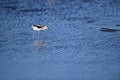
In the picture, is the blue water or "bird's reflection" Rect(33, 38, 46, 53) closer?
the blue water

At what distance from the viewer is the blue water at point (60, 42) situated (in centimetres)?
1355

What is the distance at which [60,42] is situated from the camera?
671 inches

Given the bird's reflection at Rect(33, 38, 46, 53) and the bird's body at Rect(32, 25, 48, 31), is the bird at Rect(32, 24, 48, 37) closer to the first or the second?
the bird's body at Rect(32, 25, 48, 31)

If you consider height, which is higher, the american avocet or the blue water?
the american avocet

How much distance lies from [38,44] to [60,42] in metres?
0.80

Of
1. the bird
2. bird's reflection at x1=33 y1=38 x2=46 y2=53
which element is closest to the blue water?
bird's reflection at x1=33 y1=38 x2=46 y2=53

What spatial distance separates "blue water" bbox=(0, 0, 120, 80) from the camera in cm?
1355

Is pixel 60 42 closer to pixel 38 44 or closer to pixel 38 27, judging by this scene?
pixel 38 44

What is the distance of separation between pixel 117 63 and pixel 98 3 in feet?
38.8

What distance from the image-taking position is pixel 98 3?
1015 inches

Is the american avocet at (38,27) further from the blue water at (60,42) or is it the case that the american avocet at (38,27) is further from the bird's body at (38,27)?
the blue water at (60,42)

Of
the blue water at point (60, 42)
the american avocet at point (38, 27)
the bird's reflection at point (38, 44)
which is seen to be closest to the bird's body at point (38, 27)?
the american avocet at point (38, 27)

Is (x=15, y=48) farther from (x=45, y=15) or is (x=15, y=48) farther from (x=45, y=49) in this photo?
(x=45, y=15)

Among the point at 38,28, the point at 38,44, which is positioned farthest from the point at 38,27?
the point at 38,44
